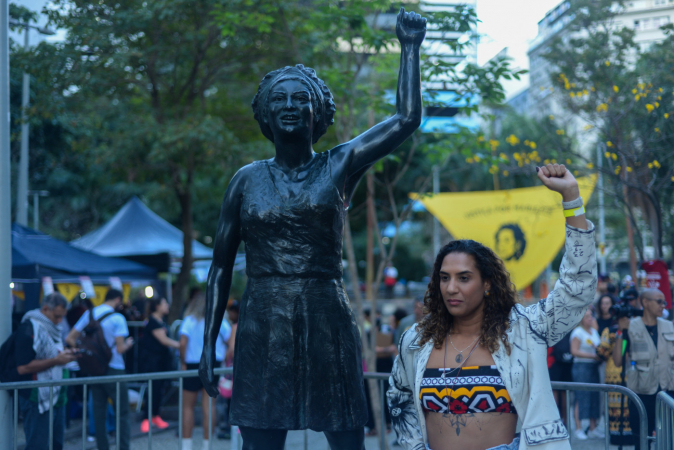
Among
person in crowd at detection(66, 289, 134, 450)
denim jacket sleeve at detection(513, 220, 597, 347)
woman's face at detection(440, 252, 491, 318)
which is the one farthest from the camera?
person in crowd at detection(66, 289, 134, 450)

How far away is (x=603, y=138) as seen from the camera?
9.95 meters

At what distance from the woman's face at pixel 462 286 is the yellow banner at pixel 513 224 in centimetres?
1501

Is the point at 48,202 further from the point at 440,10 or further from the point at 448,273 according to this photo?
the point at 448,273

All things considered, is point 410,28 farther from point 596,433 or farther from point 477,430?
point 596,433

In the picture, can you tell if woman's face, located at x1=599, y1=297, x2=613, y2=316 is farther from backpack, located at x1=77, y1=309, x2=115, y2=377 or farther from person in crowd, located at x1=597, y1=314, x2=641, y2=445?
backpack, located at x1=77, y1=309, x2=115, y2=377

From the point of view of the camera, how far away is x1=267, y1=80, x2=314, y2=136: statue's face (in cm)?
281

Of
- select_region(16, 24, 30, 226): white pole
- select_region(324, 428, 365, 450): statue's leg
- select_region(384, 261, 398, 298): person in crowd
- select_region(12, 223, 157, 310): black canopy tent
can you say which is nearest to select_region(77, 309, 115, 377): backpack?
select_region(12, 223, 157, 310): black canopy tent

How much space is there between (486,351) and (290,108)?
4.14 feet

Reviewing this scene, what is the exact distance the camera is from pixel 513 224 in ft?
62.5

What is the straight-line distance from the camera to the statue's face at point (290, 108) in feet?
9.23

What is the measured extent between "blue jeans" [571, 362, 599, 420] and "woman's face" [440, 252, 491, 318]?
675 cm

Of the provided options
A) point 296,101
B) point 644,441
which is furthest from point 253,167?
point 644,441

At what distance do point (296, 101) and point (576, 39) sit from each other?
9.39 metres

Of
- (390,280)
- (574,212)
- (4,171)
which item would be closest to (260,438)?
(574,212)
